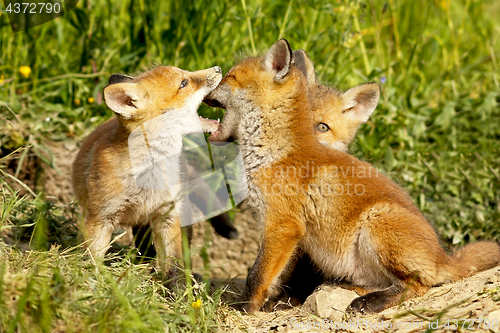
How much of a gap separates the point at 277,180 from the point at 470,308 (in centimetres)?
158

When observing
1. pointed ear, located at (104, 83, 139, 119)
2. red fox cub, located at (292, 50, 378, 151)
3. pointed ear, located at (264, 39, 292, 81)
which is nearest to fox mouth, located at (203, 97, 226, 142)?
pointed ear, located at (264, 39, 292, 81)

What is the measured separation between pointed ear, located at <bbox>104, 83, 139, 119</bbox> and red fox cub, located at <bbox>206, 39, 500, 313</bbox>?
0.81 metres

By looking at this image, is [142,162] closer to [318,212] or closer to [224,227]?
[224,227]

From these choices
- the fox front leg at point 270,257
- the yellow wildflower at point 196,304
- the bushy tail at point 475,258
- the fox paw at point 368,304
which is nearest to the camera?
the yellow wildflower at point 196,304

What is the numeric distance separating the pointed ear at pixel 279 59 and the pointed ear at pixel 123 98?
1105 millimetres

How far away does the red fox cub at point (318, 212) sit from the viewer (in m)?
3.54

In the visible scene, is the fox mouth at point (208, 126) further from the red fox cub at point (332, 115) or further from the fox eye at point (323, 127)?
the fox eye at point (323, 127)

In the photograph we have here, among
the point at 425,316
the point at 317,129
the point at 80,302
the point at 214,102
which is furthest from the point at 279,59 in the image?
the point at 80,302

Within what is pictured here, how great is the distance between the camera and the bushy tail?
150 inches

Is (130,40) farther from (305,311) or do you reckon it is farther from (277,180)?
(305,311)

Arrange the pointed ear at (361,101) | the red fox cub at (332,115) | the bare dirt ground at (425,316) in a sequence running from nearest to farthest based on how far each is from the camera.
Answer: the bare dirt ground at (425,316), the red fox cub at (332,115), the pointed ear at (361,101)

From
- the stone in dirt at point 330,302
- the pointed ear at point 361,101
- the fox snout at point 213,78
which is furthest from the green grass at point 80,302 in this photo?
the pointed ear at point 361,101

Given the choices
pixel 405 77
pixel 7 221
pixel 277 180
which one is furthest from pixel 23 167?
pixel 405 77

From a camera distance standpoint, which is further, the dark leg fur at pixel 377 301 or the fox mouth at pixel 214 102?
the fox mouth at pixel 214 102
